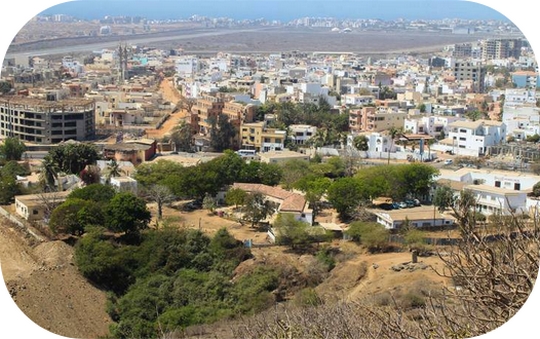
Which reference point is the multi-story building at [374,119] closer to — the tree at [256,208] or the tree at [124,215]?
the tree at [256,208]

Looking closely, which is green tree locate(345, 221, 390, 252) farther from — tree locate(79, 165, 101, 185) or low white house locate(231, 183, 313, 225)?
tree locate(79, 165, 101, 185)

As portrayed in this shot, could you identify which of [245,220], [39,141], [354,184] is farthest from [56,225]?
[39,141]

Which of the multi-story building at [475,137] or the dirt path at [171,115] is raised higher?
the multi-story building at [475,137]

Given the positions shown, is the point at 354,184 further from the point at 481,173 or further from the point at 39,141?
the point at 39,141

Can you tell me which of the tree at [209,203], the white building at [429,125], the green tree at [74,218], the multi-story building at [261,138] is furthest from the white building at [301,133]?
the green tree at [74,218]

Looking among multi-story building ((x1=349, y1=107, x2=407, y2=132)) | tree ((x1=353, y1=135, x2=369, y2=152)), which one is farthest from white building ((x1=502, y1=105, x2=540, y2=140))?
tree ((x1=353, y1=135, x2=369, y2=152))

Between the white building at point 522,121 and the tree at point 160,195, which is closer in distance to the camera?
the tree at point 160,195

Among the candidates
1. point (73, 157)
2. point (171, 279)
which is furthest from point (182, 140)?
point (171, 279)
